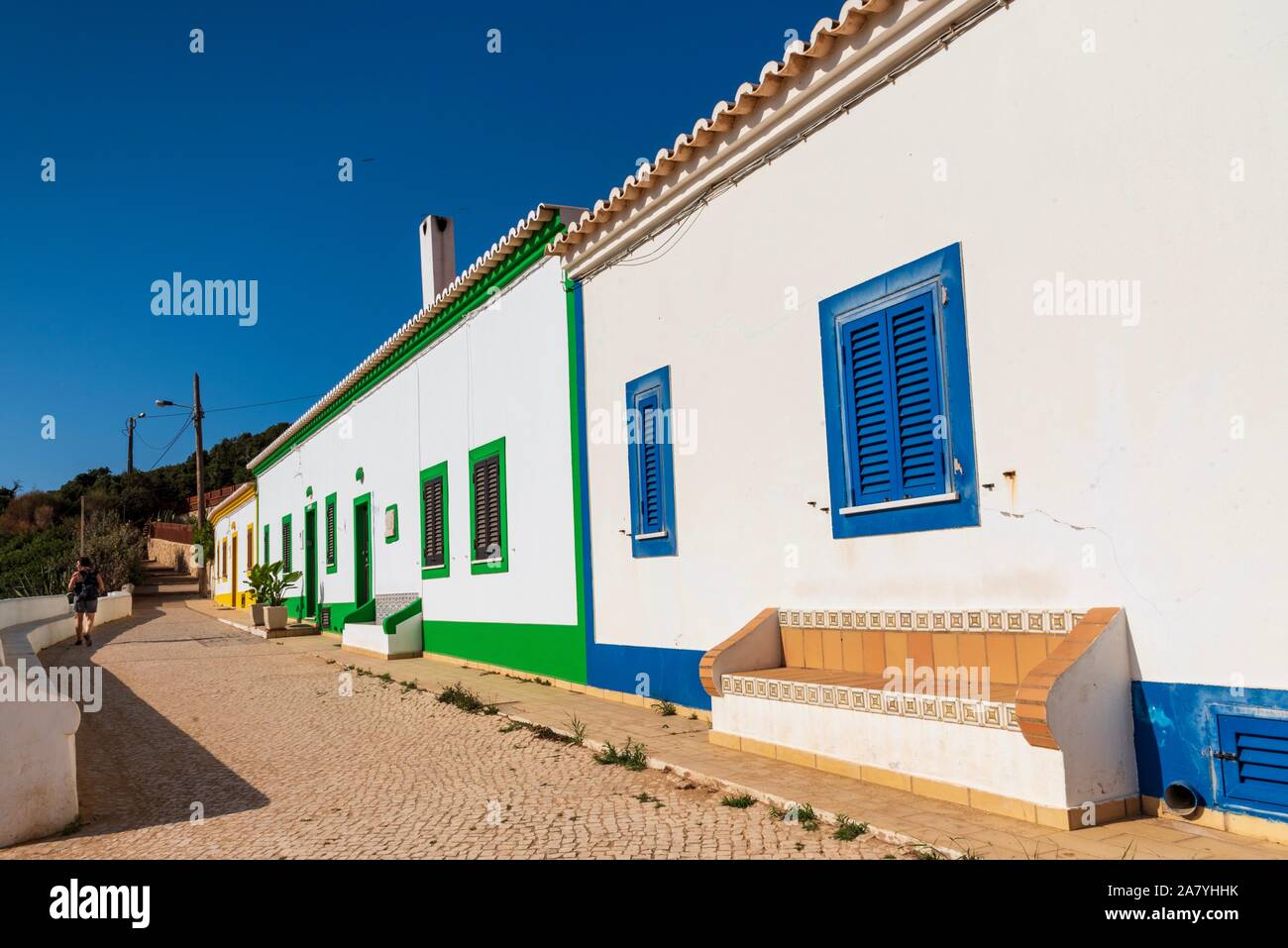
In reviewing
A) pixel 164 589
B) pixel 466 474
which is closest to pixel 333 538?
pixel 466 474

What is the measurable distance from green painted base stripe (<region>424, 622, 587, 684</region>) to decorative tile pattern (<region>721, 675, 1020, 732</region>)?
350cm

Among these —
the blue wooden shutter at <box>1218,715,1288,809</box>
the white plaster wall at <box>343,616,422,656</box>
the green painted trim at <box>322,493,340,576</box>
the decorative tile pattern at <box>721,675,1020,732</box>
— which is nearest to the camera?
the blue wooden shutter at <box>1218,715,1288,809</box>

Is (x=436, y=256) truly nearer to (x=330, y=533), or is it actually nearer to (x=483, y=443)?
(x=483, y=443)

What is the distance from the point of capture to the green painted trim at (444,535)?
44.3 feet

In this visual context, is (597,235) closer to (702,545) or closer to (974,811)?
(702,545)

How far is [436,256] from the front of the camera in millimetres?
15812

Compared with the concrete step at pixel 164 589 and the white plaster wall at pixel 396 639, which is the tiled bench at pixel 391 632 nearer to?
the white plaster wall at pixel 396 639

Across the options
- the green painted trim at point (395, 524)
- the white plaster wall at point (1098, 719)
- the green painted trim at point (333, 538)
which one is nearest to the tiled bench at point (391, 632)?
the green painted trim at point (395, 524)

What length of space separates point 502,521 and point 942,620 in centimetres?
690

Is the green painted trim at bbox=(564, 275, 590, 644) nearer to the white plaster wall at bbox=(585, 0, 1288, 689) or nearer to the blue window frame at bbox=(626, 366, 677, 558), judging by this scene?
the blue window frame at bbox=(626, 366, 677, 558)

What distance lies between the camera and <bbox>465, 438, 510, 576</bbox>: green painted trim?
11492mm

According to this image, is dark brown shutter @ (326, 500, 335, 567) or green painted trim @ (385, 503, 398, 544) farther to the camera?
dark brown shutter @ (326, 500, 335, 567)

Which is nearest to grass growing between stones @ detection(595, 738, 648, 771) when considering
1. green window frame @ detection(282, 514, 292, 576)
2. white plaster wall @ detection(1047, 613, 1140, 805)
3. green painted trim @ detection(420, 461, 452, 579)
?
white plaster wall @ detection(1047, 613, 1140, 805)

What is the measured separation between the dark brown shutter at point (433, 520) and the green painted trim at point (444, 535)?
48mm
